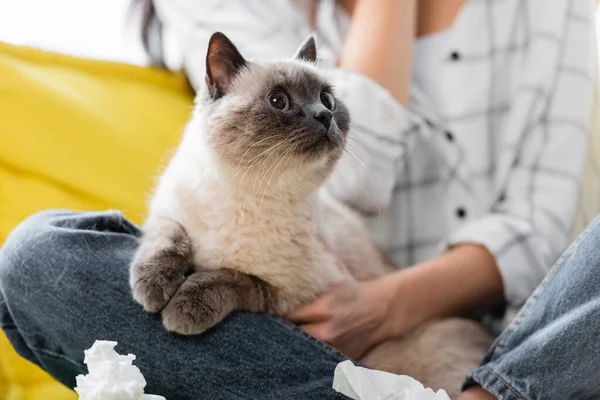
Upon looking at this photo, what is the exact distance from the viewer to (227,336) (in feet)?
3.47

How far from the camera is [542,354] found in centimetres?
101

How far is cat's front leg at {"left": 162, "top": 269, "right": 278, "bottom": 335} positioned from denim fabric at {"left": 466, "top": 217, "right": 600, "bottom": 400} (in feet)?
1.40

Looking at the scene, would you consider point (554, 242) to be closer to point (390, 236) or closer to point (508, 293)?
point (508, 293)

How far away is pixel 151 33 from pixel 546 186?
126cm

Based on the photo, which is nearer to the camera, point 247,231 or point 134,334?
point 134,334

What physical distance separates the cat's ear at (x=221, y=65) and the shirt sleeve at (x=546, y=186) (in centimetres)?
74

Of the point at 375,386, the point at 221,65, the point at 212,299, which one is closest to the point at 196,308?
the point at 212,299

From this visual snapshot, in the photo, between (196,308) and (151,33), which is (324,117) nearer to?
(196,308)

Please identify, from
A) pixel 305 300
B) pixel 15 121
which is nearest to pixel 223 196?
pixel 305 300

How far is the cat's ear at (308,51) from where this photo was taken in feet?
4.21

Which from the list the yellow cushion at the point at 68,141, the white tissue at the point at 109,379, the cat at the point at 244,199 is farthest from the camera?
the yellow cushion at the point at 68,141

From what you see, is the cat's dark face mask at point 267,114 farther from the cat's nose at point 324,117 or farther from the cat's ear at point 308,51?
the cat's ear at point 308,51

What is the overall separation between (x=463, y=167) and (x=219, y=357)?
3.22 feet

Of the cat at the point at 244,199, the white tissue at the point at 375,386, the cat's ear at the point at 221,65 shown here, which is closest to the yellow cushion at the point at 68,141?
the cat at the point at 244,199
